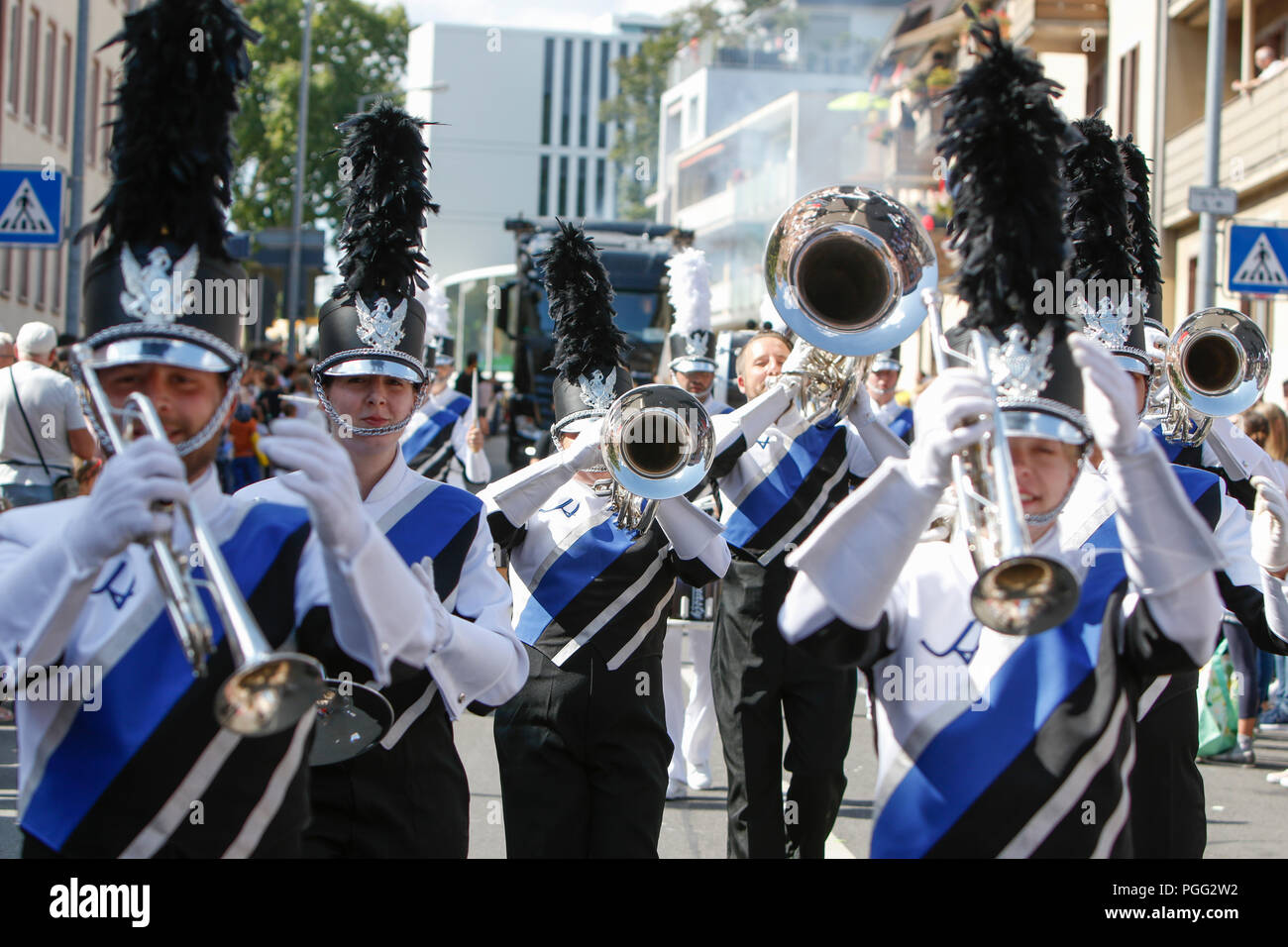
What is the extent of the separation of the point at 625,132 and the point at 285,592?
2959 inches

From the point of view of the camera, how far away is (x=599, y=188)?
80.9 metres

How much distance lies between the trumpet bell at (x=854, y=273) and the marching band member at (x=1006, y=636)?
2.23 ft

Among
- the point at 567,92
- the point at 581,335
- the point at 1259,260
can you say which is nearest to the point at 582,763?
the point at 581,335

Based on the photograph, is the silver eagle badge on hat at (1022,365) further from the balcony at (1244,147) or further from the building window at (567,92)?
the building window at (567,92)

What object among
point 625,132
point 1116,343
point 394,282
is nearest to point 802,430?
point 1116,343

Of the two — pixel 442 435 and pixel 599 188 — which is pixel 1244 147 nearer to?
pixel 442 435

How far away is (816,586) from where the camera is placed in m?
3.16

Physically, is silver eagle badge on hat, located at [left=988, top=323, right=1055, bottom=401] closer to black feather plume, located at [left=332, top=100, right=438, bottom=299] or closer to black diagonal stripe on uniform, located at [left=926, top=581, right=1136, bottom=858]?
black diagonal stripe on uniform, located at [left=926, top=581, right=1136, bottom=858]

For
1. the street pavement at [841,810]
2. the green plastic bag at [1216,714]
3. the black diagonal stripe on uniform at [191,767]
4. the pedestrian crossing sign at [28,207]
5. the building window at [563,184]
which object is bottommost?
the street pavement at [841,810]

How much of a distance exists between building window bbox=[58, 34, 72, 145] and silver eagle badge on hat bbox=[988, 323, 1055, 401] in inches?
1236

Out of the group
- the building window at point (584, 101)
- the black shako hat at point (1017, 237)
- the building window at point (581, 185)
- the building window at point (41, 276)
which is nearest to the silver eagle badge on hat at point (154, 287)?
the black shako hat at point (1017, 237)

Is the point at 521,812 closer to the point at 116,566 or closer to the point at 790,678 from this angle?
the point at 790,678

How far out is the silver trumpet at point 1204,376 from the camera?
19.3 feet

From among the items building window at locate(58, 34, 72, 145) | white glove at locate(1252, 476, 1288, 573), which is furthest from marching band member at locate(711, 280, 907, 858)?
building window at locate(58, 34, 72, 145)
